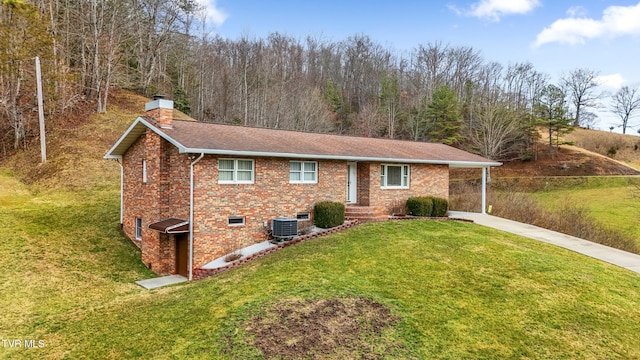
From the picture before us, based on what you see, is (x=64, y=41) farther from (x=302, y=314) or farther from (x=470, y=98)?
(x=470, y=98)

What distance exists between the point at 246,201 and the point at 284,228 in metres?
1.61

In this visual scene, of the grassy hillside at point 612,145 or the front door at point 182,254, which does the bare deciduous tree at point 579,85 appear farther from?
the front door at point 182,254

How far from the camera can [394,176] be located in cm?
1747

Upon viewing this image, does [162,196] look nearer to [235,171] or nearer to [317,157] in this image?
[235,171]

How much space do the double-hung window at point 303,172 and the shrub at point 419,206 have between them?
197 inches

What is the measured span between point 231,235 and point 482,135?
34.4 meters

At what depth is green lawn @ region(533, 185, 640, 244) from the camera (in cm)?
2317

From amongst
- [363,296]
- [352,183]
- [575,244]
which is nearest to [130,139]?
[352,183]

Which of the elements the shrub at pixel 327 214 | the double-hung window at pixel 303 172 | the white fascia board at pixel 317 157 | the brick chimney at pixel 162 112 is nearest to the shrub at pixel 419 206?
the white fascia board at pixel 317 157

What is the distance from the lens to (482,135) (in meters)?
39.6

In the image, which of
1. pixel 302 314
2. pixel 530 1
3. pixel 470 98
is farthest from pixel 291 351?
pixel 470 98

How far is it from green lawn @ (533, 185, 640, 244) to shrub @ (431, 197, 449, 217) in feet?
40.2

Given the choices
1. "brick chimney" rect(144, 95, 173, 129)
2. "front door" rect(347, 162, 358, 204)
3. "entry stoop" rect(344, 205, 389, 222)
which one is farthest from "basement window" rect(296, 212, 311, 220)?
"brick chimney" rect(144, 95, 173, 129)

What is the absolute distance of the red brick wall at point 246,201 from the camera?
39.1 ft
